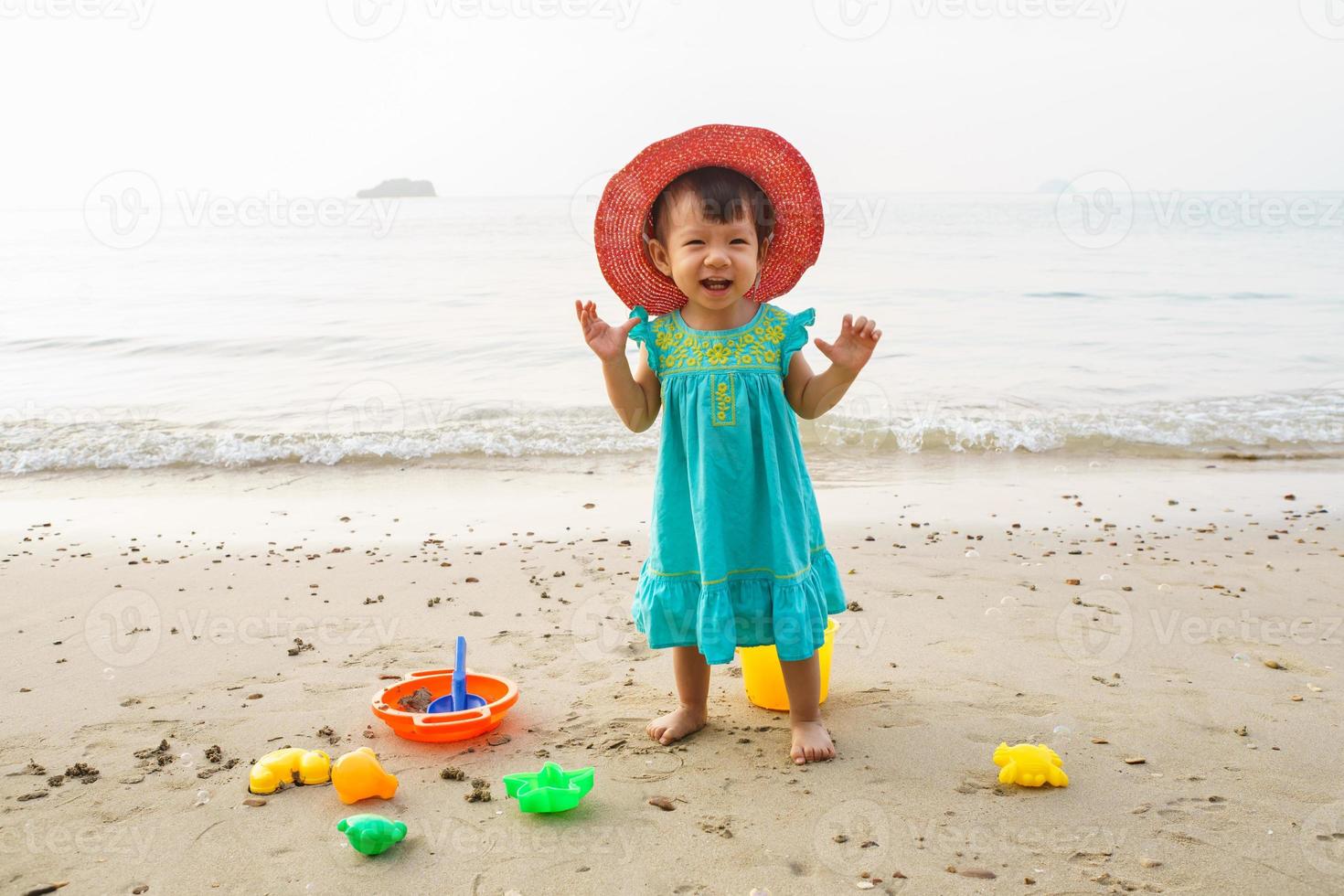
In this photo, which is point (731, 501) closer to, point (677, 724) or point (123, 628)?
point (677, 724)

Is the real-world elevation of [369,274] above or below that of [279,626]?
above

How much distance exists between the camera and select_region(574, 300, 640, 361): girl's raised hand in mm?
3145

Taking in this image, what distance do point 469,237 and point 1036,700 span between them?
2972 centimetres

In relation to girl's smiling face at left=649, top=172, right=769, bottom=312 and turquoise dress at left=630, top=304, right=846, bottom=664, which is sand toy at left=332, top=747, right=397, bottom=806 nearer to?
turquoise dress at left=630, top=304, right=846, bottom=664

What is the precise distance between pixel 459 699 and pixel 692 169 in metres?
1.96


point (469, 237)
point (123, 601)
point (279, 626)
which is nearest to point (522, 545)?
point (279, 626)

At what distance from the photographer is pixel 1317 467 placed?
8.14 meters

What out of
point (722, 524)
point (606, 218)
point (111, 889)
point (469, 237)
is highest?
point (469, 237)

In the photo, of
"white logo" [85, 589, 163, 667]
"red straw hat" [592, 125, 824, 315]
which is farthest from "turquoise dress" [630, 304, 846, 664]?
"white logo" [85, 589, 163, 667]

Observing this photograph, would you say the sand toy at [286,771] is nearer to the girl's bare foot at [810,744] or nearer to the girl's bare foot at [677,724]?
the girl's bare foot at [677,724]

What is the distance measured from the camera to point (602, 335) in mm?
3174

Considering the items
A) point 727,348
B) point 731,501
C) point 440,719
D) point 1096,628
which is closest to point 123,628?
point 440,719

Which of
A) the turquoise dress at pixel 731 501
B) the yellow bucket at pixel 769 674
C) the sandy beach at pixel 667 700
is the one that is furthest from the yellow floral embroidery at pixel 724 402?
the sandy beach at pixel 667 700

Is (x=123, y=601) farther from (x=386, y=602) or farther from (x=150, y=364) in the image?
(x=150, y=364)
